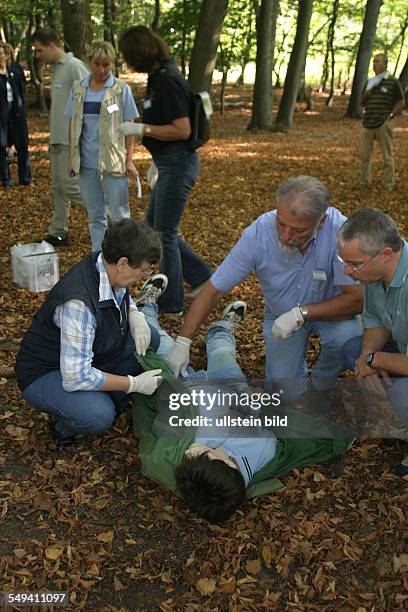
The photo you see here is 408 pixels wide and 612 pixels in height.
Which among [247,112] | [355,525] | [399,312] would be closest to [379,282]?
[399,312]

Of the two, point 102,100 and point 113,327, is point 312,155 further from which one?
point 113,327

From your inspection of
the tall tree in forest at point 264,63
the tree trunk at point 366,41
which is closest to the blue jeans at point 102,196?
the tall tree in forest at point 264,63

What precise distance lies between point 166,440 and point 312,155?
33.0 ft

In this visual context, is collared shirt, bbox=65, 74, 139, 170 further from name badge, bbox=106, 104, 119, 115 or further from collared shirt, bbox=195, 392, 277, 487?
collared shirt, bbox=195, 392, 277, 487

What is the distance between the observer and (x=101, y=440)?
336 centimetres

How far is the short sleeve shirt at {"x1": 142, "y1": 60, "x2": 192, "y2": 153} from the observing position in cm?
410

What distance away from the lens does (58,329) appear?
2.99 metres

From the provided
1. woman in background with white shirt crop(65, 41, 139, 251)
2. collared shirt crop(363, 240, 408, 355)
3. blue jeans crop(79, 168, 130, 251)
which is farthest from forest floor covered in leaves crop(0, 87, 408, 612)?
woman in background with white shirt crop(65, 41, 139, 251)

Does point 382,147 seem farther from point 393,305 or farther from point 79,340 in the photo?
point 79,340

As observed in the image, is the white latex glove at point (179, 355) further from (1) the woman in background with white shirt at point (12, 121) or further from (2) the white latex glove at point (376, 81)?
(2) the white latex glove at point (376, 81)

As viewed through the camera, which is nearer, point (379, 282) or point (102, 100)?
point (379, 282)

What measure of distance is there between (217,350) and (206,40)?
946 centimetres

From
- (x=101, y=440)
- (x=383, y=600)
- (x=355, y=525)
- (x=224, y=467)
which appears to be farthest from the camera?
(x=101, y=440)

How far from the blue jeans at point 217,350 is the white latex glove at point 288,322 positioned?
41 cm
